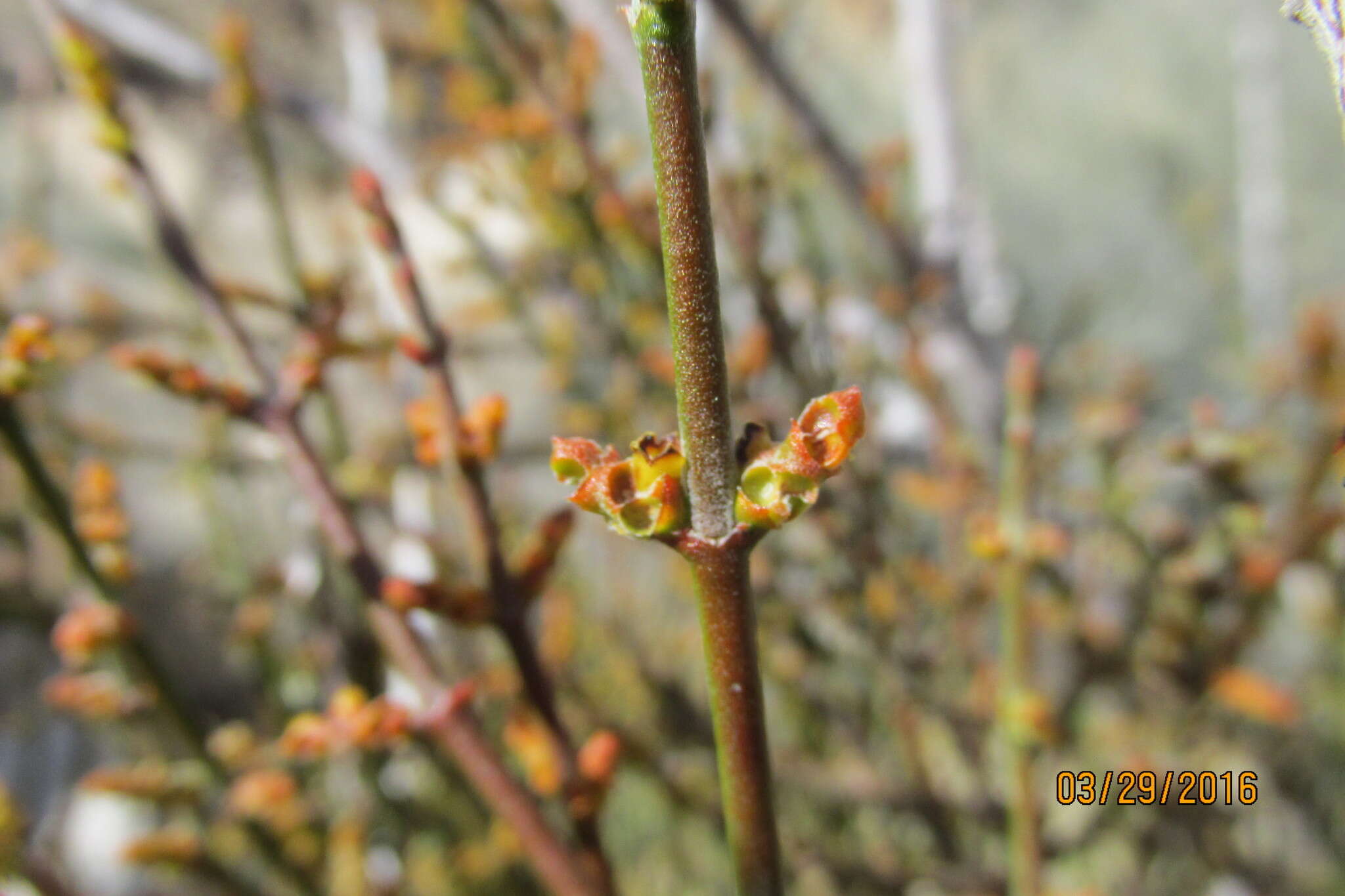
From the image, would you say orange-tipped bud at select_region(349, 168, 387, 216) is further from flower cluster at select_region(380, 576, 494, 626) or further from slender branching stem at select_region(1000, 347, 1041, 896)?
slender branching stem at select_region(1000, 347, 1041, 896)

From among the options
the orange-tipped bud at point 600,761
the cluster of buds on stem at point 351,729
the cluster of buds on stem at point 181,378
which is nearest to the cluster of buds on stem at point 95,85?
the cluster of buds on stem at point 181,378

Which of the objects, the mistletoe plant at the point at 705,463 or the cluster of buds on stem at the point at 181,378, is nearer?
the mistletoe plant at the point at 705,463

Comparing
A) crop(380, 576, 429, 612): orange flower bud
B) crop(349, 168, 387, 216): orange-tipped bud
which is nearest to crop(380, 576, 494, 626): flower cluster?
crop(380, 576, 429, 612): orange flower bud

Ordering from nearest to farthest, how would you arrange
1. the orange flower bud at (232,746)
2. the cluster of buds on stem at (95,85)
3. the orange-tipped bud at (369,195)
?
the orange-tipped bud at (369,195), the cluster of buds on stem at (95,85), the orange flower bud at (232,746)

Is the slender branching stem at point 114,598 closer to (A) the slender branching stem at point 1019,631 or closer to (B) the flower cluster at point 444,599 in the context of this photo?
(B) the flower cluster at point 444,599

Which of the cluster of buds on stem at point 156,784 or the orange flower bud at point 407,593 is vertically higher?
the orange flower bud at point 407,593

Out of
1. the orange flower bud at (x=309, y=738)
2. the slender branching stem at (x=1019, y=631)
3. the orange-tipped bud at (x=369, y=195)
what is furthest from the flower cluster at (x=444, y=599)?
the slender branching stem at (x=1019, y=631)

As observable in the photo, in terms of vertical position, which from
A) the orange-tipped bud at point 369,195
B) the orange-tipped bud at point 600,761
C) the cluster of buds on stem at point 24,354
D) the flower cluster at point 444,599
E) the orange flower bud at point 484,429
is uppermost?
the orange-tipped bud at point 369,195

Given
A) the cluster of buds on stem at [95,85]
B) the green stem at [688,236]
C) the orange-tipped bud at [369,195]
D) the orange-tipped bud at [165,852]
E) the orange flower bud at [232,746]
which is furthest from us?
the orange flower bud at [232,746]
